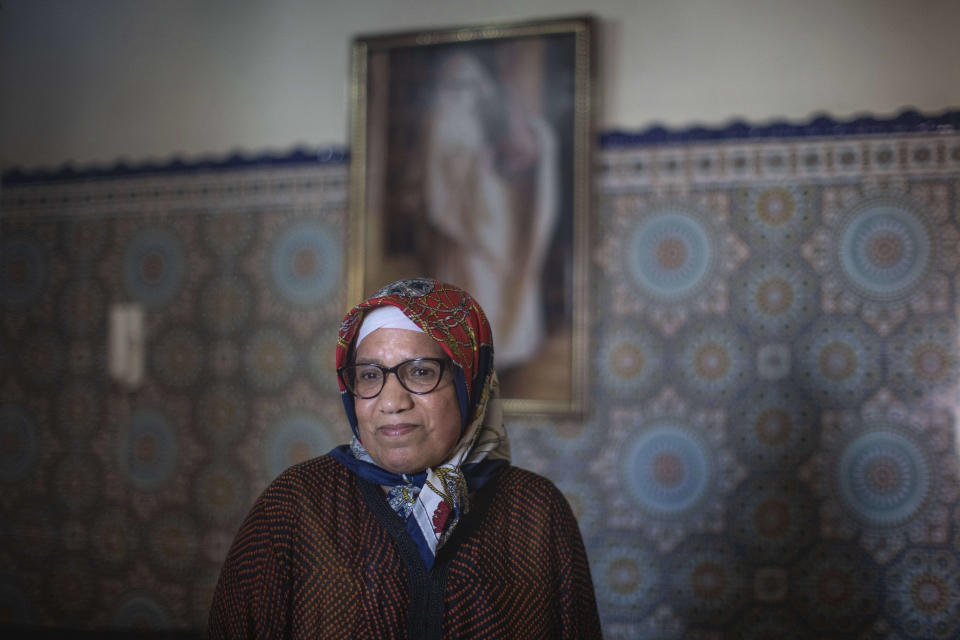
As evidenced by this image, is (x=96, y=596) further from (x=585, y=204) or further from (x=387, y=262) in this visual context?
(x=585, y=204)

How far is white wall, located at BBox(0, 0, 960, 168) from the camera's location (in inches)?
84.0

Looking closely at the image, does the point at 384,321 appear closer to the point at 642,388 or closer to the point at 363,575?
the point at 363,575

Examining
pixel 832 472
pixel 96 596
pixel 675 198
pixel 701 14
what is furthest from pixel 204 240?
pixel 832 472

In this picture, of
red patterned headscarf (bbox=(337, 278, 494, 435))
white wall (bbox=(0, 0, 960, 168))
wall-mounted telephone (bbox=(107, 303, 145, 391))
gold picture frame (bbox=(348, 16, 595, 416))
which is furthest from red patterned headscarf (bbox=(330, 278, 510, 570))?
wall-mounted telephone (bbox=(107, 303, 145, 391))

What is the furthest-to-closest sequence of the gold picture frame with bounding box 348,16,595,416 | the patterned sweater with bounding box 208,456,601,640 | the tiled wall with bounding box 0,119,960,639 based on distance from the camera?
the gold picture frame with bounding box 348,16,595,416
the tiled wall with bounding box 0,119,960,639
the patterned sweater with bounding box 208,456,601,640

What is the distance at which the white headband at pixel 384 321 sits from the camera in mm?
1227

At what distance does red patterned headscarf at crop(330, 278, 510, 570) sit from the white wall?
1.25 m

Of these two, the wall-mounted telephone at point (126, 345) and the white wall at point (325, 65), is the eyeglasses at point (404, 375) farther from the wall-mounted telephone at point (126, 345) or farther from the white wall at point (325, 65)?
the wall-mounted telephone at point (126, 345)

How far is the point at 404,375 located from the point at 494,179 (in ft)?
4.09

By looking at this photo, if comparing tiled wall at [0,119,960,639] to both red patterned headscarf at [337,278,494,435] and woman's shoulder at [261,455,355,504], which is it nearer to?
red patterned headscarf at [337,278,494,435]

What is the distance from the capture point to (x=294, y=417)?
245cm

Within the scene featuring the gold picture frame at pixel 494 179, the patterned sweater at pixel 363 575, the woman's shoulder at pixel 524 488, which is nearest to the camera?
the patterned sweater at pixel 363 575

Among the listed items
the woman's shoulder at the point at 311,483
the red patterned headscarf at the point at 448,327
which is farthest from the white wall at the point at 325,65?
the woman's shoulder at the point at 311,483

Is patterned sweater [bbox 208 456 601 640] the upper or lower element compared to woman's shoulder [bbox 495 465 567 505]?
lower
